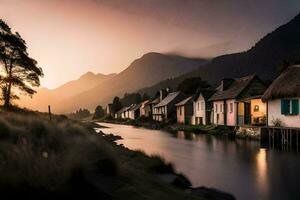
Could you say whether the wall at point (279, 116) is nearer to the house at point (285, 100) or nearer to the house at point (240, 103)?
the house at point (285, 100)

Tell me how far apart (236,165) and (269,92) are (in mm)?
15860

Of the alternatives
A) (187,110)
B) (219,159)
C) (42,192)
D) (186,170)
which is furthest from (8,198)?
(187,110)

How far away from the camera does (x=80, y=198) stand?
8.32 metres

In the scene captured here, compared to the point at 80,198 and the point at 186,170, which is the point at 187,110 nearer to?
the point at 186,170

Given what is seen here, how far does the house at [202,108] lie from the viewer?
61.1m

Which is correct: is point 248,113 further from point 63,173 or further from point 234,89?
point 63,173

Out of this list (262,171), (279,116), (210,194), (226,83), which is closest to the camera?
(210,194)

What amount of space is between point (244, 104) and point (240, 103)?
182cm

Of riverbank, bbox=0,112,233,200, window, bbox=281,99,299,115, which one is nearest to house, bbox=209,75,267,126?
window, bbox=281,99,299,115

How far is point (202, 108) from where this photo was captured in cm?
6319

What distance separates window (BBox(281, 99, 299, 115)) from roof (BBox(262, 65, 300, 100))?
588mm

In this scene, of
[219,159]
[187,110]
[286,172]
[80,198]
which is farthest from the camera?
[187,110]

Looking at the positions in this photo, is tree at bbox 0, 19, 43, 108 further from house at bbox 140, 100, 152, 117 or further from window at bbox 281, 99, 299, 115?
house at bbox 140, 100, 152, 117

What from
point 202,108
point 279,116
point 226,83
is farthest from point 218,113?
point 279,116
